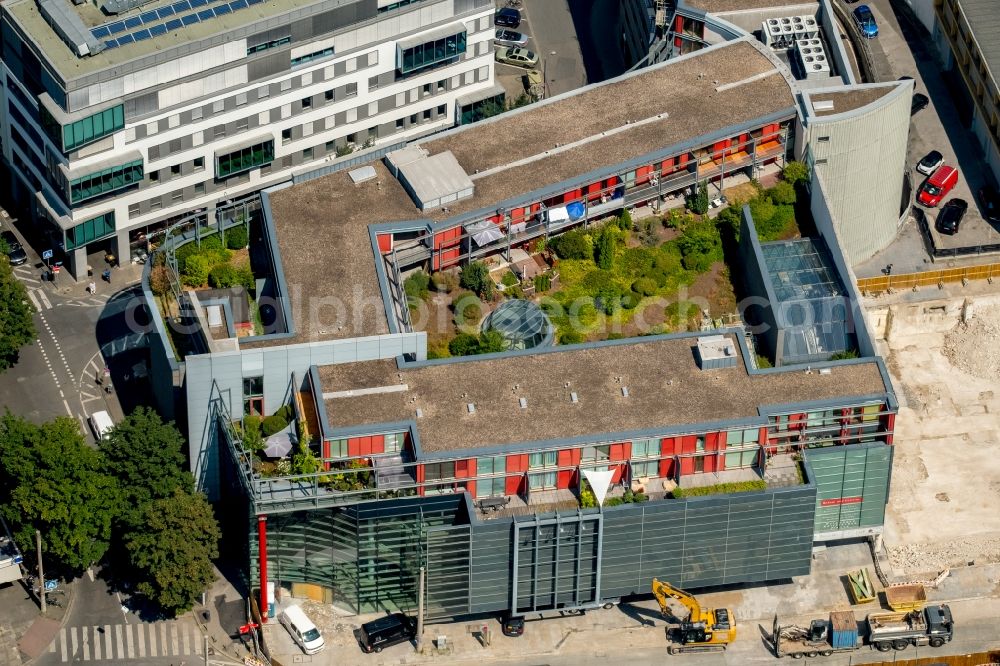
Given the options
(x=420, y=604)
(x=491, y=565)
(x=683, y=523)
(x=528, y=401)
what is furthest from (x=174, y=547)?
(x=683, y=523)

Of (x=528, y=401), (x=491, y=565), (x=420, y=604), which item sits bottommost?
(x=420, y=604)

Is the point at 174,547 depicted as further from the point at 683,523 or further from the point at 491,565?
the point at 683,523

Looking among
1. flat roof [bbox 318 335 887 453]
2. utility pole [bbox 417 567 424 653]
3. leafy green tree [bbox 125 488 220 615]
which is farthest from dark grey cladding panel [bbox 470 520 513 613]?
leafy green tree [bbox 125 488 220 615]

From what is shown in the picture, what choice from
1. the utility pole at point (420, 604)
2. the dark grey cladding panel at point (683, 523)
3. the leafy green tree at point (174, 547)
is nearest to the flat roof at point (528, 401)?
the dark grey cladding panel at point (683, 523)

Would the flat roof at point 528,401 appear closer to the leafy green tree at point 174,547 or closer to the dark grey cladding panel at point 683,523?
the dark grey cladding panel at point 683,523

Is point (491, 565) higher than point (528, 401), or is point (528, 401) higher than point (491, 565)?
point (528, 401)

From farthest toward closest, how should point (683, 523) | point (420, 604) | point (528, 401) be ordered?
point (683, 523) → point (528, 401) → point (420, 604)
